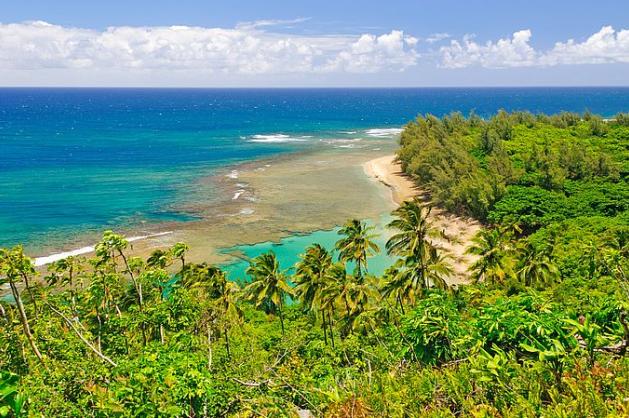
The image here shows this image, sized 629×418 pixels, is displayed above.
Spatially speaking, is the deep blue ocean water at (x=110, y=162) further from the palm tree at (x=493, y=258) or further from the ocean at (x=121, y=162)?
the palm tree at (x=493, y=258)

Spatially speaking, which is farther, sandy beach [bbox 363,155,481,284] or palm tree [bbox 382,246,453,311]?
sandy beach [bbox 363,155,481,284]

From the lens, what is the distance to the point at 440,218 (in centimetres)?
6266

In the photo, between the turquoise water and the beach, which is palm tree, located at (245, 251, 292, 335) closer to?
the turquoise water

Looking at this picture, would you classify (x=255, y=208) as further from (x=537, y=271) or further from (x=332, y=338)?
(x=332, y=338)

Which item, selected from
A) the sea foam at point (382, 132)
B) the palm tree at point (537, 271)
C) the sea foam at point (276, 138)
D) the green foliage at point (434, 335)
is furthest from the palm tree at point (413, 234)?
the sea foam at point (382, 132)

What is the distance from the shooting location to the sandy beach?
48.7 metres

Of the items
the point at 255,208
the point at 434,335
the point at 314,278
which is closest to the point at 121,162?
the point at 255,208

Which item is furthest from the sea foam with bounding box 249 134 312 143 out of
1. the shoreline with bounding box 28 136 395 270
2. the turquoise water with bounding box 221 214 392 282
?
the turquoise water with bounding box 221 214 392 282

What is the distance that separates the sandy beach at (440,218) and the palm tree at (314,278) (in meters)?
7.78

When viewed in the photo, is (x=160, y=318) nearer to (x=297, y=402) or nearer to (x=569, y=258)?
(x=297, y=402)

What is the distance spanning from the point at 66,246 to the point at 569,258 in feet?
155

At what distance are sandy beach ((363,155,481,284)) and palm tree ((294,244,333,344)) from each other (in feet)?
25.5

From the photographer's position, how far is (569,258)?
39062 mm

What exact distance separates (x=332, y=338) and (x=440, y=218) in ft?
123
